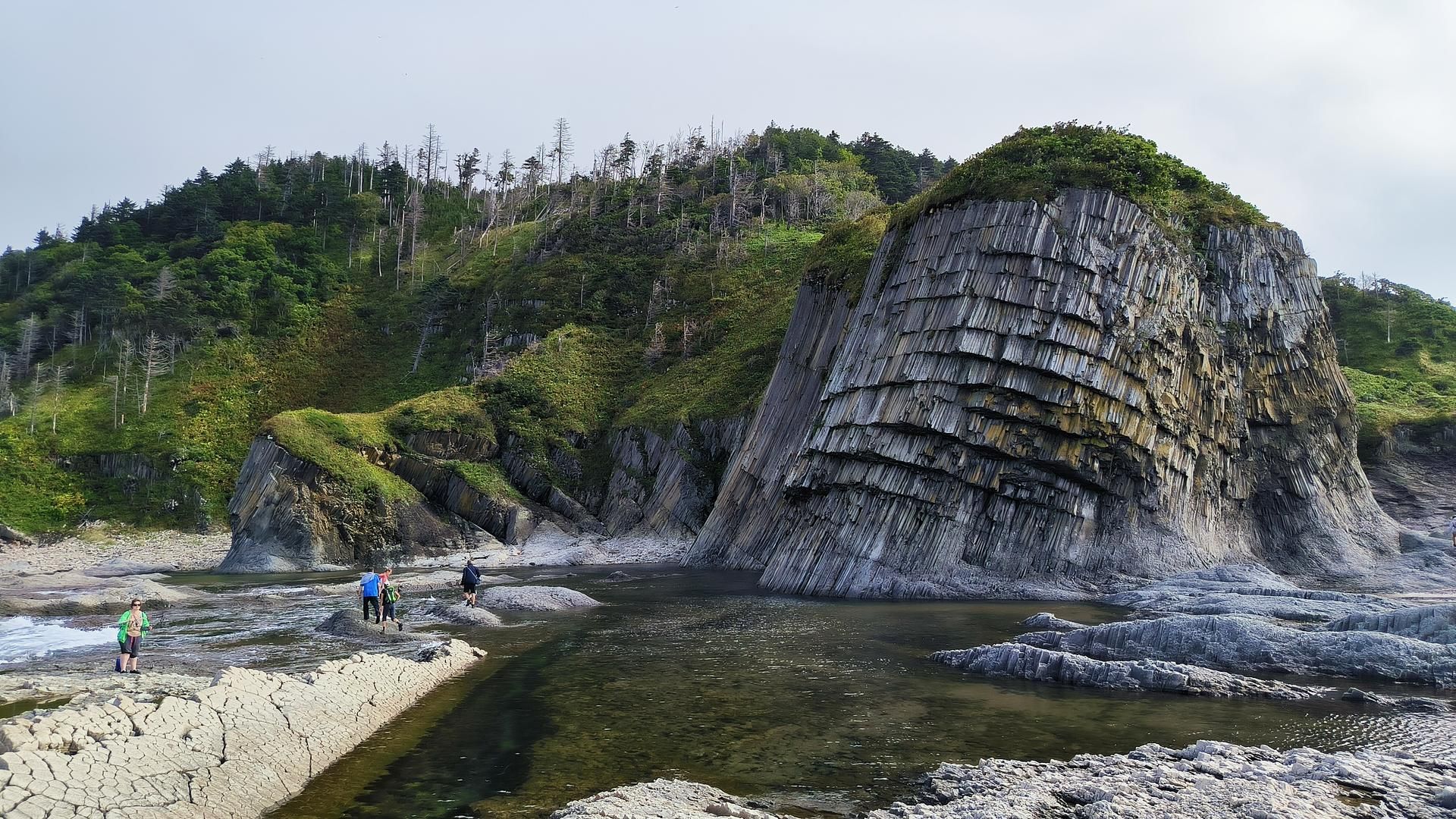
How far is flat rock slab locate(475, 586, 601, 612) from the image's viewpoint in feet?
100

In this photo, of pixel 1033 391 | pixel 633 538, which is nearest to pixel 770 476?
pixel 1033 391

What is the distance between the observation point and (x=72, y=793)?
923cm

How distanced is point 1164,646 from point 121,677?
73.4ft

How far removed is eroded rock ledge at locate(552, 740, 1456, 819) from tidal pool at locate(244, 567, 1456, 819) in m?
0.81

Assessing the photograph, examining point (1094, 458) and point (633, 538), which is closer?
point (1094, 458)

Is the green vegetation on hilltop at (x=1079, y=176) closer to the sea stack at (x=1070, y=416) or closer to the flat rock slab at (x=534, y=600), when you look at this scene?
the sea stack at (x=1070, y=416)

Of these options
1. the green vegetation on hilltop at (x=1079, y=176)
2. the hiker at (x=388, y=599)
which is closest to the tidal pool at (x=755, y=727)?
the hiker at (x=388, y=599)

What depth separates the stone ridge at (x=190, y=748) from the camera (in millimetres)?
9305

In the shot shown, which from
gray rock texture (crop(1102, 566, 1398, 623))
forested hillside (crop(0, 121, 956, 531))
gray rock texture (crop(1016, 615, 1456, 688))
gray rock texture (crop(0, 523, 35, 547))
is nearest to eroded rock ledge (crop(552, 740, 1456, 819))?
gray rock texture (crop(1016, 615, 1456, 688))

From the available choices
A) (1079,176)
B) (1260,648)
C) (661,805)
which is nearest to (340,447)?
(1079,176)

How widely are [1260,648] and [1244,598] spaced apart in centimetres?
800

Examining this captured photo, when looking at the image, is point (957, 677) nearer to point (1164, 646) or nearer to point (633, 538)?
point (1164, 646)

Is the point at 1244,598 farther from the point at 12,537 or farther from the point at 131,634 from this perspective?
the point at 12,537

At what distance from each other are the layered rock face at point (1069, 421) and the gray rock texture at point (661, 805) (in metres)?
24.6
